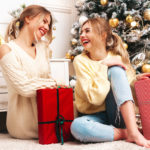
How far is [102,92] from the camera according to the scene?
1.14 m

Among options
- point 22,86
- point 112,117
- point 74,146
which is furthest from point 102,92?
point 22,86

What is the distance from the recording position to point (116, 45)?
1.45 m

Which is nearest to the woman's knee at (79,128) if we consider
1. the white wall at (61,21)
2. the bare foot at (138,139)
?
the bare foot at (138,139)

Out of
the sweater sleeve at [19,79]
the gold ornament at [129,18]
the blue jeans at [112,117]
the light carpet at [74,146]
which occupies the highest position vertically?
the gold ornament at [129,18]

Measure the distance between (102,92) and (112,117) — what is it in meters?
0.19

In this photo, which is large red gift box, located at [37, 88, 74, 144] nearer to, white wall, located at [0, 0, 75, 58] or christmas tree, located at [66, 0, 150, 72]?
christmas tree, located at [66, 0, 150, 72]

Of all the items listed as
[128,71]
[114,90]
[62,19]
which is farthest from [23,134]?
[62,19]

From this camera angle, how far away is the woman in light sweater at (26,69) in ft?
4.07

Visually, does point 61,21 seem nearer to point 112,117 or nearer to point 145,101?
point 112,117

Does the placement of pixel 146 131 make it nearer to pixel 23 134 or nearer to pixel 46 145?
pixel 46 145

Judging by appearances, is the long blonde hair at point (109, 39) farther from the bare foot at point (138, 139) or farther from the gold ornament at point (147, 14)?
the gold ornament at point (147, 14)

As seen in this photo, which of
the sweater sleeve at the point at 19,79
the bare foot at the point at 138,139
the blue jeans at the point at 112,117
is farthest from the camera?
the sweater sleeve at the point at 19,79

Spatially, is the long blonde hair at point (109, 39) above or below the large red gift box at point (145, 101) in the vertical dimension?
above

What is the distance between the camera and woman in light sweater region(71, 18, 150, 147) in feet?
3.62
